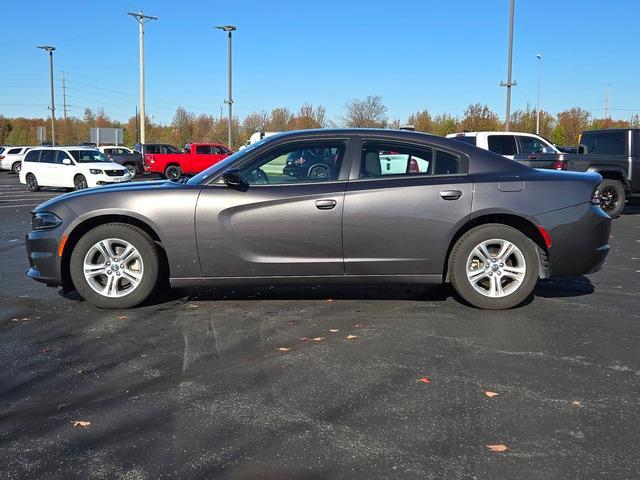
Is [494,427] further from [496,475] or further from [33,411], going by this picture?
[33,411]

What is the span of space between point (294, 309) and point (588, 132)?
10617mm

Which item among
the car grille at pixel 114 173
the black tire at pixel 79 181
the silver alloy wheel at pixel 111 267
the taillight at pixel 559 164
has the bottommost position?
the silver alloy wheel at pixel 111 267

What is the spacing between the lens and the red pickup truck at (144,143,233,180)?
3216 centimetres

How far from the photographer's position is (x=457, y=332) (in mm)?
4816

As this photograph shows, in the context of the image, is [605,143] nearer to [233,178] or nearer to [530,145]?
[530,145]

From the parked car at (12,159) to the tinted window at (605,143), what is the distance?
37807 millimetres

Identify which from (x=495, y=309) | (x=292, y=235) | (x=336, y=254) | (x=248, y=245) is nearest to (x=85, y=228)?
(x=248, y=245)

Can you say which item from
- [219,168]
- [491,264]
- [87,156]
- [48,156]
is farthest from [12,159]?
[491,264]

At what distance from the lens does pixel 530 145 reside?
15102mm

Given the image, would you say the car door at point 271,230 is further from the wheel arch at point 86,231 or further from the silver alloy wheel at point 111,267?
the silver alloy wheel at point 111,267

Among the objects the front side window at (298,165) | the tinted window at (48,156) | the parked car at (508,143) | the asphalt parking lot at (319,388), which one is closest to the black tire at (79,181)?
the tinted window at (48,156)

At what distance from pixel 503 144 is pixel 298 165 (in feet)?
35.3

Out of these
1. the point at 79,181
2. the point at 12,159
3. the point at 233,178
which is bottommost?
the point at 79,181

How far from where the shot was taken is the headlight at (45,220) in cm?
544
